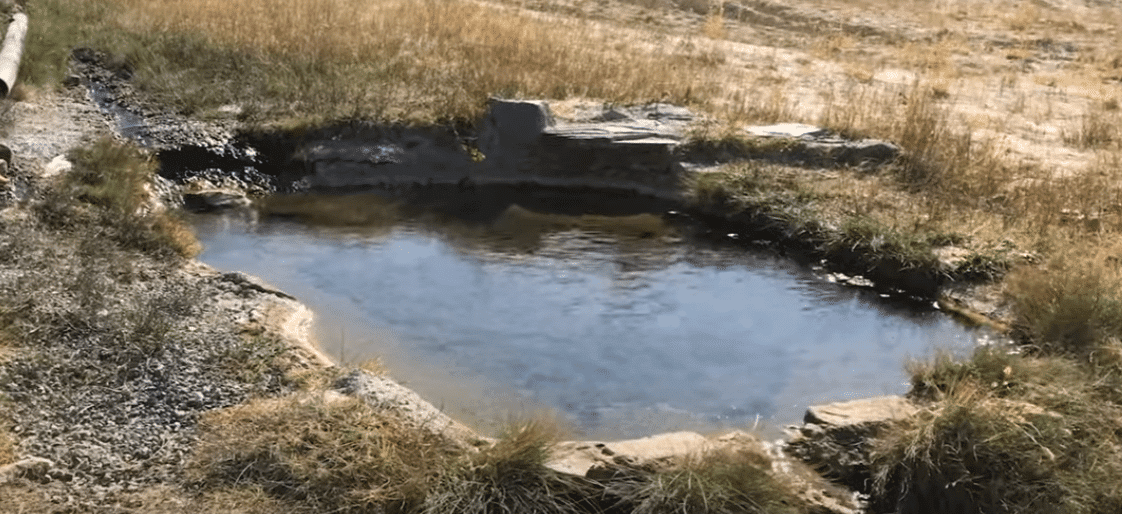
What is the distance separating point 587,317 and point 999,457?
11.1 ft

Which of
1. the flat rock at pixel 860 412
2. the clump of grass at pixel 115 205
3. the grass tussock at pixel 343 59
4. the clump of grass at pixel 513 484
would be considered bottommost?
the flat rock at pixel 860 412

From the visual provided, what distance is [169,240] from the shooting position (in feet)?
29.7

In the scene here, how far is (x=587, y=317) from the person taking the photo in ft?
28.0

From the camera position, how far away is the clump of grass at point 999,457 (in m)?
5.78

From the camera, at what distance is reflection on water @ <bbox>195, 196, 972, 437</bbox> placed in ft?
23.9

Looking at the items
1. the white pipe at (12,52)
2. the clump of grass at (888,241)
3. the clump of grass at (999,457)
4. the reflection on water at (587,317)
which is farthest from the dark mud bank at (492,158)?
the clump of grass at (999,457)

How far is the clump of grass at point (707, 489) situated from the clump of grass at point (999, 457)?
29.6 inches

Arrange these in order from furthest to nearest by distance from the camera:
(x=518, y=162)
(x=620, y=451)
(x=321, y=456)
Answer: (x=518, y=162) < (x=620, y=451) < (x=321, y=456)

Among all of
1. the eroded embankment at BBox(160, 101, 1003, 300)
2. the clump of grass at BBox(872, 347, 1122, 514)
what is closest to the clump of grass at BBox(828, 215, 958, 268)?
the eroded embankment at BBox(160, 101, 1003, 300)

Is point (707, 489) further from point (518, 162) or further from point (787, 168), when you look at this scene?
point (518, 162)

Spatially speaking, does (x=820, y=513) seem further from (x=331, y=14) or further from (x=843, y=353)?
(x=331, y=14)

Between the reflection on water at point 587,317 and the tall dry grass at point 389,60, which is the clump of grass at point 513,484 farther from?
the tall dry grass at point 389,60

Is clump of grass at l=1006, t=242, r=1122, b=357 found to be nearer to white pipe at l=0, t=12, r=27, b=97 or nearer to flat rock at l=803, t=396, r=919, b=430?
flat rock at l=803, t=396, r=919, b=430

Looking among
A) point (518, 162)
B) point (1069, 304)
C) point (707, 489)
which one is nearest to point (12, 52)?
A: point (518, 162)
